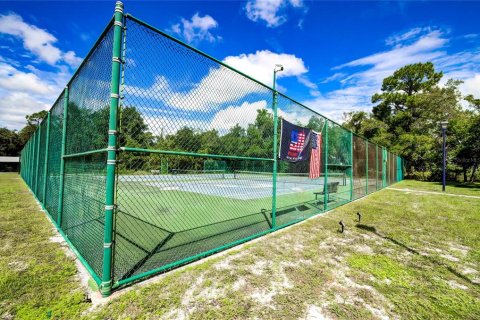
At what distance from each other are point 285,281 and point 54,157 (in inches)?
199

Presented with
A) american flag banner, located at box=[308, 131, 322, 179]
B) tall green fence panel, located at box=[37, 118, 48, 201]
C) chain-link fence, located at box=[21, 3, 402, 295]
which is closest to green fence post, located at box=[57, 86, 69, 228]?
chain-link fence, located at box=[21, 3, 402, 295]

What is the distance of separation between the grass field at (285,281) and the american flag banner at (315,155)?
2.04 m

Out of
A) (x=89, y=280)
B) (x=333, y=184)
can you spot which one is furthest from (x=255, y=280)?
(x=333, y=184)

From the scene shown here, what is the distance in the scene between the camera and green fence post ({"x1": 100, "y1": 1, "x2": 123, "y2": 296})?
216 centimetres

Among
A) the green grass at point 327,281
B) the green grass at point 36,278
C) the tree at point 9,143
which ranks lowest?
the green grass at point 327,281

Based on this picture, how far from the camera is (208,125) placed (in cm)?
340

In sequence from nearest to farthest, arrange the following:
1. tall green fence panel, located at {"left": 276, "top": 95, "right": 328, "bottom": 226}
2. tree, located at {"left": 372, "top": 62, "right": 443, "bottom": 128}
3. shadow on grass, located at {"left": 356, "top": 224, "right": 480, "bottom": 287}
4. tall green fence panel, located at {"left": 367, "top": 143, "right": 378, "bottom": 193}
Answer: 1. shadow on grass, located at {"left": 356, "top": 224, "right": 480, "bottom": 287}
2. tall green fence panel, located at {"left": 276, "top": 95, "right": 328, "bottom": 226}
3. tall green fence panel, located at {"left": 367, "top": 143, "right": 378, "bottom": 193}
4. tree, located at {"left": 372, "top": 62, "right": 443, "bottom": 128}

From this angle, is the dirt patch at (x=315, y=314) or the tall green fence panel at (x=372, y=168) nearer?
the dirt patch at (x=315, y=314)

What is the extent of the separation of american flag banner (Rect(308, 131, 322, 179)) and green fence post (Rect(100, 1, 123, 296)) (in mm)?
4803

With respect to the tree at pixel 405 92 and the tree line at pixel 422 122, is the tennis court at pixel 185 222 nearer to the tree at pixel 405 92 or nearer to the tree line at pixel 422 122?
the tree line at pixel 422 122

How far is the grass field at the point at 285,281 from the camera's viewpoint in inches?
81.0

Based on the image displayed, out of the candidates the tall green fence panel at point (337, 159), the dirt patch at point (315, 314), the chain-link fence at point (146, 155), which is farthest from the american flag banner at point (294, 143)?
the dirt patch at point (315, 314)

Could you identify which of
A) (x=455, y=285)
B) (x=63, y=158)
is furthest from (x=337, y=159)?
(x=63, y=158)

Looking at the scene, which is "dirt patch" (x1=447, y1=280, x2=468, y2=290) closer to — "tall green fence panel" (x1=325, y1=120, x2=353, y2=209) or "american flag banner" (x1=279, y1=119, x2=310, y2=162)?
"american flag banner" (x1=279, y1=119, x2=310, y2=162)
